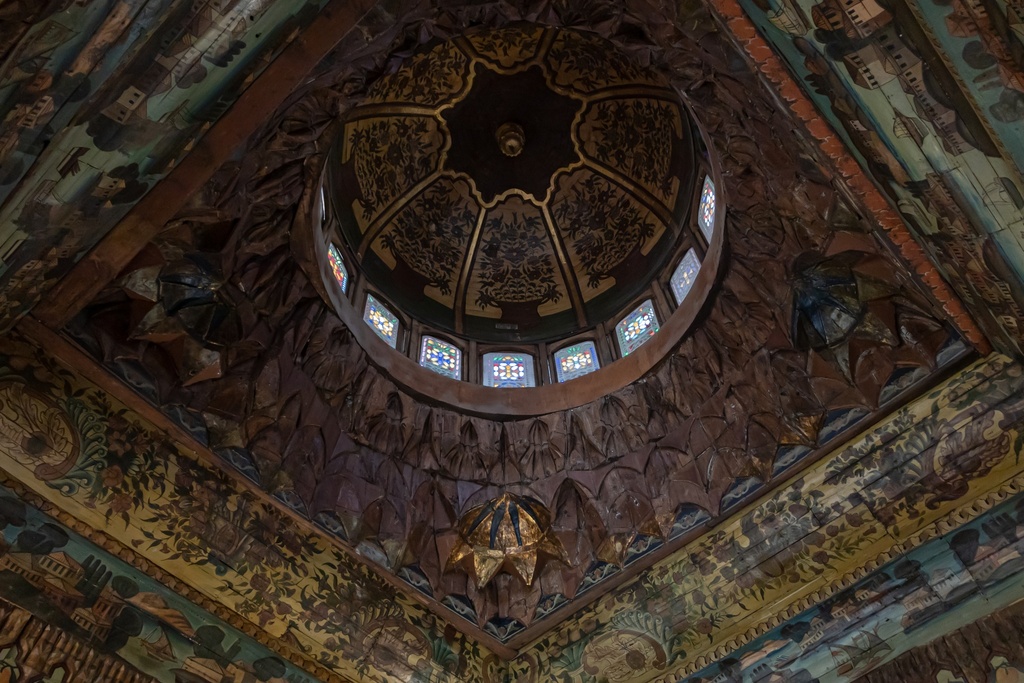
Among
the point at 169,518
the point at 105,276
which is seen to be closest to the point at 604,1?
the point at 105,276

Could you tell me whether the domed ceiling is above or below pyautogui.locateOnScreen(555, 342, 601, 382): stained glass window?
above

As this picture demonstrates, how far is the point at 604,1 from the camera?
291 inches

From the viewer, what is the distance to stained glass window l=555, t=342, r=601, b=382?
10727 mm

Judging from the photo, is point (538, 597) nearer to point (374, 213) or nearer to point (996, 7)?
point (374, 213)

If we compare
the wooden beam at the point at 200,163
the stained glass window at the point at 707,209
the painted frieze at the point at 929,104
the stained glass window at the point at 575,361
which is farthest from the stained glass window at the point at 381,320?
the painted frieze at the point at 929,104

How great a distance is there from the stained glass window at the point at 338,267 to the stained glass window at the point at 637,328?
3471mm

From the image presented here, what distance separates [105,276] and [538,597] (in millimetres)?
5540

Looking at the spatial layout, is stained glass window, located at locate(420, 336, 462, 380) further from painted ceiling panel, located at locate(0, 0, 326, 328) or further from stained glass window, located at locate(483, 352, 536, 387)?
painted ceiling panel, located at locate(0, 0, 326, 328)

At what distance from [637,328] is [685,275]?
0.90 m

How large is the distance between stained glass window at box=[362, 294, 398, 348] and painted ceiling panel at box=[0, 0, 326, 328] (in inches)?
160

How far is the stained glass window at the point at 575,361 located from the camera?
35.2ft

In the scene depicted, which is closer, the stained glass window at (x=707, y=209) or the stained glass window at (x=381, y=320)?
the stained glass window at (x=707, y=209)

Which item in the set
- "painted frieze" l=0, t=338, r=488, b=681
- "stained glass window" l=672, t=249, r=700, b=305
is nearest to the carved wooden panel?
"painted frieze" l=0, t=338, r=488, b=681

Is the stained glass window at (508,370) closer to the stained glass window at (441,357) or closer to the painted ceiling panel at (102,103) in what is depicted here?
the stained glass window at (441,357)
